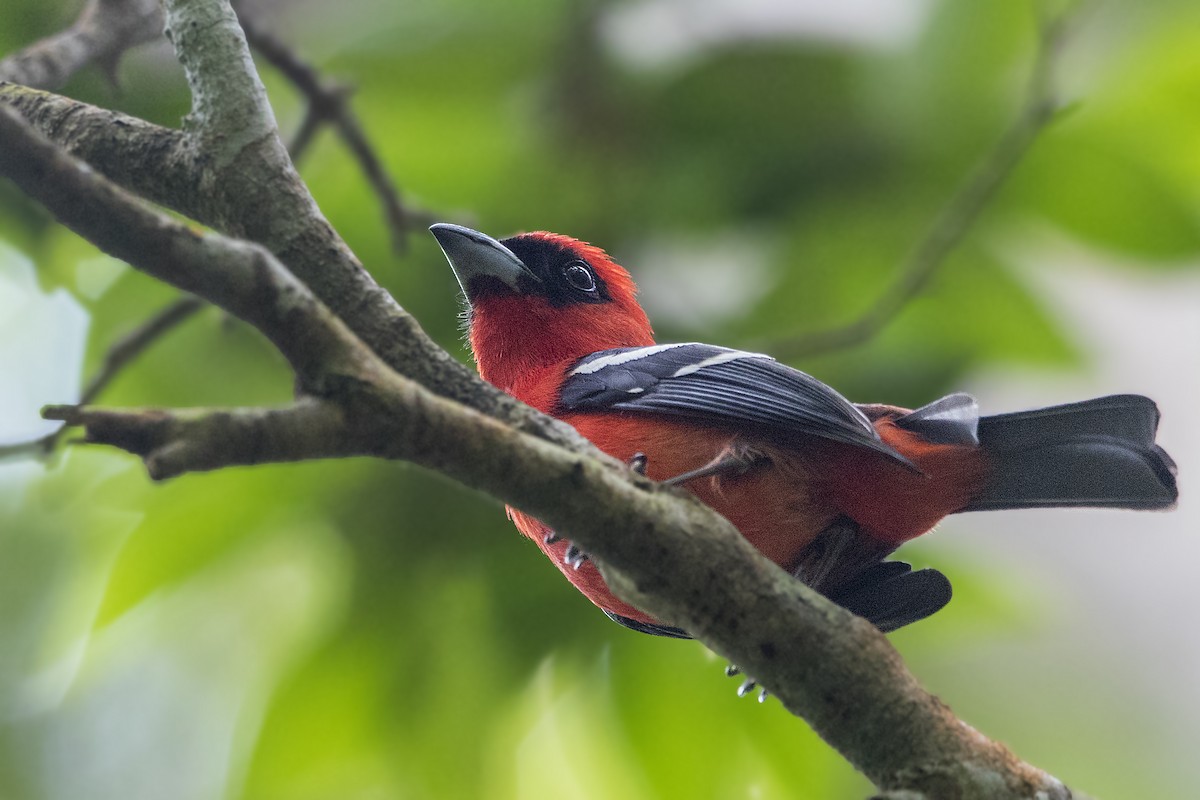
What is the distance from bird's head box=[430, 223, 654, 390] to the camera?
3.32 m

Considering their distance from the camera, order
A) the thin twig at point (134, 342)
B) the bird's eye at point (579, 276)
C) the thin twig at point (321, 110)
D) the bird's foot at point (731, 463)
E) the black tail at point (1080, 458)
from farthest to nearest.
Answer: the bird's eye at point (579, 276)
the thin twig at point (321, 110)
the thin twig at point (134, 342)
the black tail at point (1080, 458)
the bird's foot at point (731, 463)

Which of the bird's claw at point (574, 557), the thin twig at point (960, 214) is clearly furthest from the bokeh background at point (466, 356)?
the bird's claw at point (574, 557)

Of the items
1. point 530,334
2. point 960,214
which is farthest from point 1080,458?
point 530,334

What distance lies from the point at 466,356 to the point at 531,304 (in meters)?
0.48

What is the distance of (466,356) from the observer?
3.80 metres

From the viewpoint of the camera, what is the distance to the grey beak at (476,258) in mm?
3178

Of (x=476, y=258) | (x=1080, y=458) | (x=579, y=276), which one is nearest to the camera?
(x=1080, y=458)

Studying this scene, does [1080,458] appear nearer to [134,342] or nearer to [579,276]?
[579,276]

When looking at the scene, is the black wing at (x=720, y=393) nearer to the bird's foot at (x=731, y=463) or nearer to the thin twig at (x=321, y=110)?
the bird's foot at (x=731, y=463)

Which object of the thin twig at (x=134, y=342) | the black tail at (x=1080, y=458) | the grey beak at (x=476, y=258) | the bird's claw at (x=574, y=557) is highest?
the black tail at (x=1080, y=458)

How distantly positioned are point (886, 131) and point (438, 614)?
222cm

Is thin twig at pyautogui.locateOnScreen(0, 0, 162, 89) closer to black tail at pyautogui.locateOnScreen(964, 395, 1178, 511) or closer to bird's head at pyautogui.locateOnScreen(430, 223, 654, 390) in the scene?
bird's head at pyautogui.locateOnScreen(430, 223, 654, 390)

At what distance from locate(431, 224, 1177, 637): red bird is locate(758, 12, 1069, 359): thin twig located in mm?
664

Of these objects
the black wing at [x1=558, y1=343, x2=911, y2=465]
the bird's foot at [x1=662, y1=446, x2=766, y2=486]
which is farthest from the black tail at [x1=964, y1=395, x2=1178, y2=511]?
the bird's foot at [x1=662, y1=446, x2=766, y2=486]
